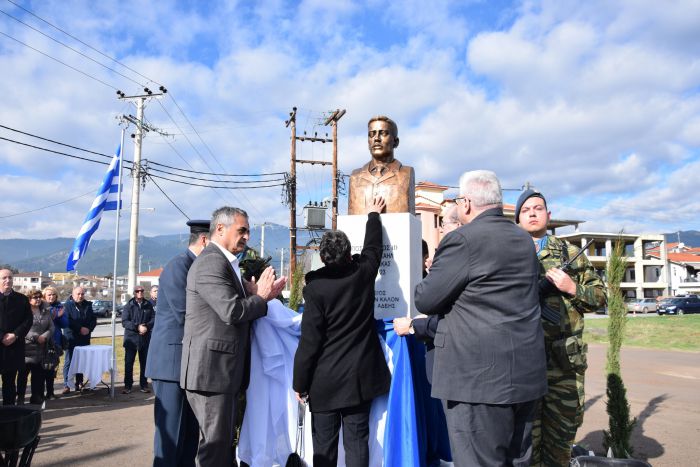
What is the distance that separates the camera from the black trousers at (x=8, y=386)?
626 centimetres

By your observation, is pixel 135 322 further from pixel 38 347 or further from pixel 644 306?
pixel 644 306

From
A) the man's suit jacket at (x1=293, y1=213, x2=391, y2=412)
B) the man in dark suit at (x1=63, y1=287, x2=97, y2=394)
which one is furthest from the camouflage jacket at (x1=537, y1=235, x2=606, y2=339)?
the man in dark suit at (x1=63, y1=287, x2=97, y2=394)

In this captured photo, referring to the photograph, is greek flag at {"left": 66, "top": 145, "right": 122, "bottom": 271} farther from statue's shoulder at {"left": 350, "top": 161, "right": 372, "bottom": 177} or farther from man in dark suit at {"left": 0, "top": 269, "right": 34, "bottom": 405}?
statue's shoulder at {"left": 350, "top": 161, "right": 372, "bottom": 177}

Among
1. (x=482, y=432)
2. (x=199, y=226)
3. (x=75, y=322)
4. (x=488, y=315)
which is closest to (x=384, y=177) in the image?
(x=199, y=226)

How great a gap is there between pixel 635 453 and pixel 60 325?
9.00m

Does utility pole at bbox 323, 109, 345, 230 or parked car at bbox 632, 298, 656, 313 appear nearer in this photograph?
utility pole at bbox 323, 109, 345, 230

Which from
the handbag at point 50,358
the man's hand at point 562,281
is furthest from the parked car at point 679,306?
the handbag at point 50,358

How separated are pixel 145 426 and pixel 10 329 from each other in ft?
6.71

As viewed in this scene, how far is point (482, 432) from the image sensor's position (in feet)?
7.73

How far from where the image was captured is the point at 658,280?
57.6 meters

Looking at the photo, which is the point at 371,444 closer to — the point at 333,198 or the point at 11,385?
the point at 11,385

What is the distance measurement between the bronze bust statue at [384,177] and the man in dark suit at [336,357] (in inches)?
68.4

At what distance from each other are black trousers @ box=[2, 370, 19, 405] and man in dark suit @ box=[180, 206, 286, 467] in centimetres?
443

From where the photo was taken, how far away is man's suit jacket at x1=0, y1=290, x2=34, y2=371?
6.14 meters
